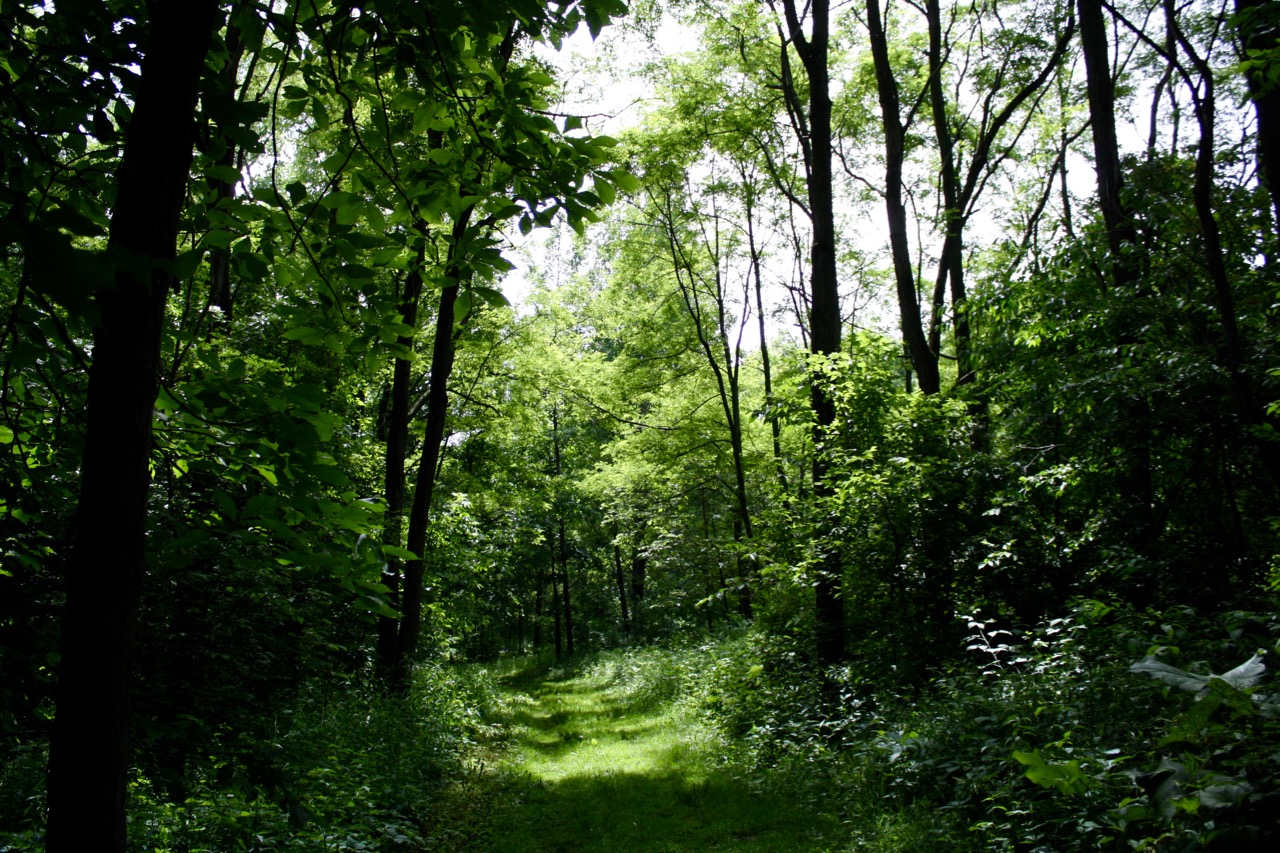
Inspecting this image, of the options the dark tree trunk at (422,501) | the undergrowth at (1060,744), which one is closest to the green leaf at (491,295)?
the undergrowth at (1060,744)

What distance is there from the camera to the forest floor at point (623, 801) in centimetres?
645

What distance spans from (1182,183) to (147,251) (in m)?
8.15

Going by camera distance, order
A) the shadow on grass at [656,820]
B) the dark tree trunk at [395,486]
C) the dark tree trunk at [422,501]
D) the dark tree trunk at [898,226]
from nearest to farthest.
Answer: the shadow on grass at [656,820], the dark tree trunk at [395,486], the dark tree trunk at [422,501], the dark tree trunk at [898,226]

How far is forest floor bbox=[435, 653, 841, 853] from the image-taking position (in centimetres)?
645

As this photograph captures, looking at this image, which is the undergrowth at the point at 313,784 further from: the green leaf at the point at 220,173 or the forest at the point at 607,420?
the green leaf at the point at 220,173

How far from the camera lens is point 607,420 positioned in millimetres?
20906

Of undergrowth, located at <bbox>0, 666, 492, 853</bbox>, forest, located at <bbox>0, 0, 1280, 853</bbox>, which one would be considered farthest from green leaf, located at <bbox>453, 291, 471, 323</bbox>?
undergrowth, located at <bbox>0, 666, 492, 853</bbox>

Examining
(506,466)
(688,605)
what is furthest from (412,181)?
(688,605)

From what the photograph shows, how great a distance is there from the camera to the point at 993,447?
32.2ft

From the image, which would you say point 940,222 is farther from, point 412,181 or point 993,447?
point 412,181

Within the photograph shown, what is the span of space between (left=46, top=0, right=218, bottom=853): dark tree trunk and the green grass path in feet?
17.4

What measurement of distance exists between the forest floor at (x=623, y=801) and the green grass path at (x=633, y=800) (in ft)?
0.04

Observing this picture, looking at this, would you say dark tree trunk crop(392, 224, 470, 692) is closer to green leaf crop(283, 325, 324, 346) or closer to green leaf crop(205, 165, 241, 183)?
green leaf crop(283, 325, 324, 346)

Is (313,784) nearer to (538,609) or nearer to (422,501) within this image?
(422,501)
